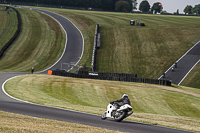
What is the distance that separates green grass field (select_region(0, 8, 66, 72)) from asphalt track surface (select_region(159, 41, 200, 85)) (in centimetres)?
2620

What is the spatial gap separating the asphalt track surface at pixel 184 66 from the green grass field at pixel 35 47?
26196mm

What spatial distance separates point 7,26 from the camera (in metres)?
82.7

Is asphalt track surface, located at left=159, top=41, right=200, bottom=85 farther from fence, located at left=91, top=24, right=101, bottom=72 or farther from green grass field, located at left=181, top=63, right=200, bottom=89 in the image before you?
fence, located at left=91, top=24, right=101, bottom=72

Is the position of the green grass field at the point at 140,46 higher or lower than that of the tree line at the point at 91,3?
lower

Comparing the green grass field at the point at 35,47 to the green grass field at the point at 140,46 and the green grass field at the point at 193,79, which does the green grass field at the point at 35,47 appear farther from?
the green grass field at the point at 193,79

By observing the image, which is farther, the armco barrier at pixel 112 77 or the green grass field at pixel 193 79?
the green grass field at pixel 193 79

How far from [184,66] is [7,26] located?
5253 cm

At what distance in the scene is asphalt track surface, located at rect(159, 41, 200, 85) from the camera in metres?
54.0

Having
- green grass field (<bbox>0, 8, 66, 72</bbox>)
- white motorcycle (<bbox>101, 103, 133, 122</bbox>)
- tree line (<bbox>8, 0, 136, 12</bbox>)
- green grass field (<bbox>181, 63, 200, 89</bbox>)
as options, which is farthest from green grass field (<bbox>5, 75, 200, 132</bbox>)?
tree line (<bbox>8, 0, 136, 12</bbox>)

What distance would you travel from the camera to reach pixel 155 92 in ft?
120

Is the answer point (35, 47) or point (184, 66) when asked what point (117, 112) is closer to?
point (184, 66)

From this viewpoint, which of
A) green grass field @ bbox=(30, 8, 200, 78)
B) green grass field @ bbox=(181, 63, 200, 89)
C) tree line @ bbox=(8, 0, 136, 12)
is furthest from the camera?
tree line @ bbox=(8, 0, 136, 12)

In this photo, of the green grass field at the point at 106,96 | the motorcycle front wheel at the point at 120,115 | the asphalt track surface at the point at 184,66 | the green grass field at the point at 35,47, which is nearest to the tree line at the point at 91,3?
the green grass field at the point at 35,47

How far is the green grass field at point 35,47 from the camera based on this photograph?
60.3 metres
